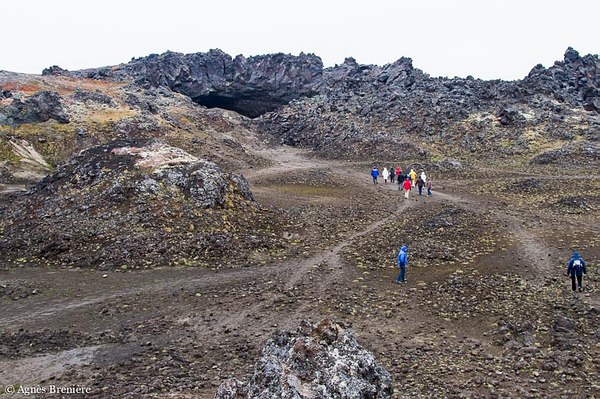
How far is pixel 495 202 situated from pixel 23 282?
107ft

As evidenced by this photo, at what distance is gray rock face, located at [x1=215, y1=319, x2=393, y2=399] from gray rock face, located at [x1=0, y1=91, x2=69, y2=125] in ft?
191

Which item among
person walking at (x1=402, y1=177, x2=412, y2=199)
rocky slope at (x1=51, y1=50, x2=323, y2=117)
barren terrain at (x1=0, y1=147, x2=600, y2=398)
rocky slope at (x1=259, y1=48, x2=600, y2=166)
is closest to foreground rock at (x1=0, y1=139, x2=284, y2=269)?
barren terrain at (x1=0, y1=147, x2=600, y2=398)

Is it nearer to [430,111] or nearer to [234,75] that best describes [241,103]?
[234,75]

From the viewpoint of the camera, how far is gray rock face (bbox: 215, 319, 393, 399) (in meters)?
8.59

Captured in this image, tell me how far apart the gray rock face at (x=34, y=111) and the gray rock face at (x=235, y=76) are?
51.4 metres

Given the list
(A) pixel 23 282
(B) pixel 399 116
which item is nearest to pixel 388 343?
(A) pixel 23 282

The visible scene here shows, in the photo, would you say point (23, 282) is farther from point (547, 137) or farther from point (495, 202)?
point (547, 137)

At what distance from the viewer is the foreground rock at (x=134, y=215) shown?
1046 inches

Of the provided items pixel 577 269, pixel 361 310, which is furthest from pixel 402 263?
pixel 577 269

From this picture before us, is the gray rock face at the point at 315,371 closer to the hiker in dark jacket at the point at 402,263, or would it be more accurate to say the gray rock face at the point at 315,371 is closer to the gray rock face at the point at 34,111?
the hiker in dark jacket at the point at 402,263

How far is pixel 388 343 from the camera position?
16.5m

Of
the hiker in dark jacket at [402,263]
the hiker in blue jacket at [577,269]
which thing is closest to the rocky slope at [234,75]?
the hiker in dark jacket at [402,263]

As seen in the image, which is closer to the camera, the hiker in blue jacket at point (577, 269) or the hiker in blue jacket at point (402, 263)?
the hiker in blue jacket at point (577, 269)

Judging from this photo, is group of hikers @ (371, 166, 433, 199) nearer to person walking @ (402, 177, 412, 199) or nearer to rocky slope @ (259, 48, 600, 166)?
person walking @ (402, 177, 412, 199)
